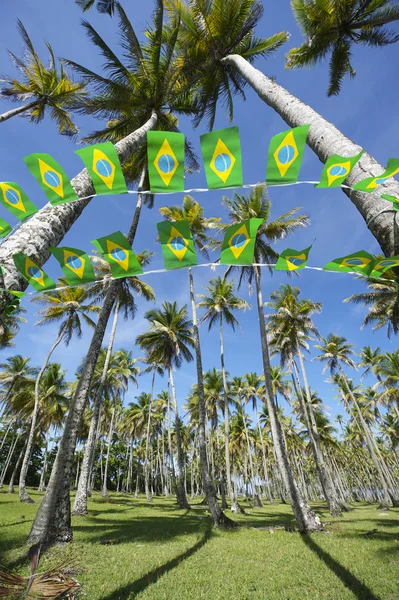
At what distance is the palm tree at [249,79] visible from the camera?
227cm

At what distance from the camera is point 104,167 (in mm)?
3197

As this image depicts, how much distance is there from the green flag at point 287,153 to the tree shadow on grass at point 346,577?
6264mm

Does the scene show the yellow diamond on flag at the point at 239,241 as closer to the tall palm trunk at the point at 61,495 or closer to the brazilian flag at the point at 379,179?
the brazilian flag at the point at 379,179

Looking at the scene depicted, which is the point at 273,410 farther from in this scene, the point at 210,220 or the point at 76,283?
the point at 210,220

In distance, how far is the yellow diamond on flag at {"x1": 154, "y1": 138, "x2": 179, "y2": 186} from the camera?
3.15m

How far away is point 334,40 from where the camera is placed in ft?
21.5

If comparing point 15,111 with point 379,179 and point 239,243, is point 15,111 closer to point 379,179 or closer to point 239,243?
point 239,243

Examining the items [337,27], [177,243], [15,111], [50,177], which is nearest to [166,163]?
[177,243]

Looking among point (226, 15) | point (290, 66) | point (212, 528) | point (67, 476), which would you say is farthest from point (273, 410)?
point (226, 15)

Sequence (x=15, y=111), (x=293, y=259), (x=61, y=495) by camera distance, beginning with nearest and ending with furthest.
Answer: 1. (x=293, y=259)
2. (x=61, y=495)
3. (x=15, y=111)

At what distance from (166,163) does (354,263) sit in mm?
2483

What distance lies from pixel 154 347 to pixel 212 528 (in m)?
13.8

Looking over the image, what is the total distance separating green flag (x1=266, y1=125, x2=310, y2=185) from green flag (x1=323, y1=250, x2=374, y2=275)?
3.58 feet

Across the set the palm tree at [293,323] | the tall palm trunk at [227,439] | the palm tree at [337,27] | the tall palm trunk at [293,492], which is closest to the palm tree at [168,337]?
the tall palm trunk at [227,439]
